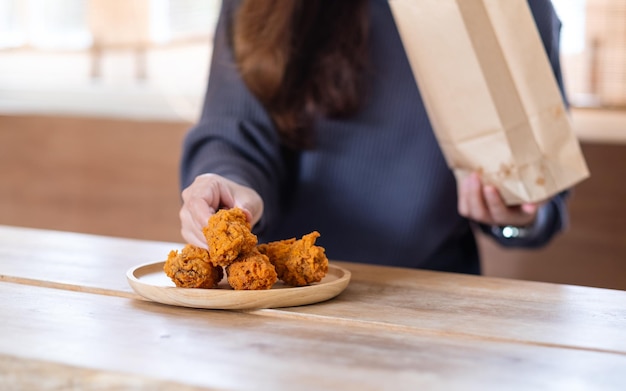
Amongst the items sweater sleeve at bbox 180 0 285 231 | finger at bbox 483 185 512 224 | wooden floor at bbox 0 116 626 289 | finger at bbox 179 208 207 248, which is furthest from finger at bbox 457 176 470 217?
wooden floor at bbox 0 116 626 289

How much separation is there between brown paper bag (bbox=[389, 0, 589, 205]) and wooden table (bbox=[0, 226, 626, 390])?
0.54 feet

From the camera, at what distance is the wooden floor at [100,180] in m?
2.19

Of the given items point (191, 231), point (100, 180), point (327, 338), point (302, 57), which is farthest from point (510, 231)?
point (100, 180)

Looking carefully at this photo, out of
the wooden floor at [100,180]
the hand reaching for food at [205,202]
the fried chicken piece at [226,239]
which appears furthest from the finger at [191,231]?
the wooden floor at [100,180]

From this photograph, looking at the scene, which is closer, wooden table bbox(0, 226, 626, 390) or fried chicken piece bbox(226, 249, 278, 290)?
wooden table bbox(0, 226, 626, 390)

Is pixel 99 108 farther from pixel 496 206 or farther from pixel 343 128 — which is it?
pixel 496 206

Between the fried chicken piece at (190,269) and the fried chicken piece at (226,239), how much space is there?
0.4 inches

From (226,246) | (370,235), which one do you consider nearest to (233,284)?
(226,246)

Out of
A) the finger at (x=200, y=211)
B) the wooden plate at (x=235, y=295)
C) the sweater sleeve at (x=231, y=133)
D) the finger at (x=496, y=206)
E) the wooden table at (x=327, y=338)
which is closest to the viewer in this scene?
the wooden table at (x=327, y=338)

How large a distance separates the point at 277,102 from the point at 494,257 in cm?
84

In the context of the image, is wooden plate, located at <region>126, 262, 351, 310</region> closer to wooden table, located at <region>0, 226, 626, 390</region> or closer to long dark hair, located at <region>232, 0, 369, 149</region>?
wooden table, located at <region>0, 226, 626, 390</region>

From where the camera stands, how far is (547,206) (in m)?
1.29

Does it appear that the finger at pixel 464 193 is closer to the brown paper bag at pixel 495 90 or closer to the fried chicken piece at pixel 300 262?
the brown paper bag at pixel 495 90

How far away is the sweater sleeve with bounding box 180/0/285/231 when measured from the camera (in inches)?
46.3
